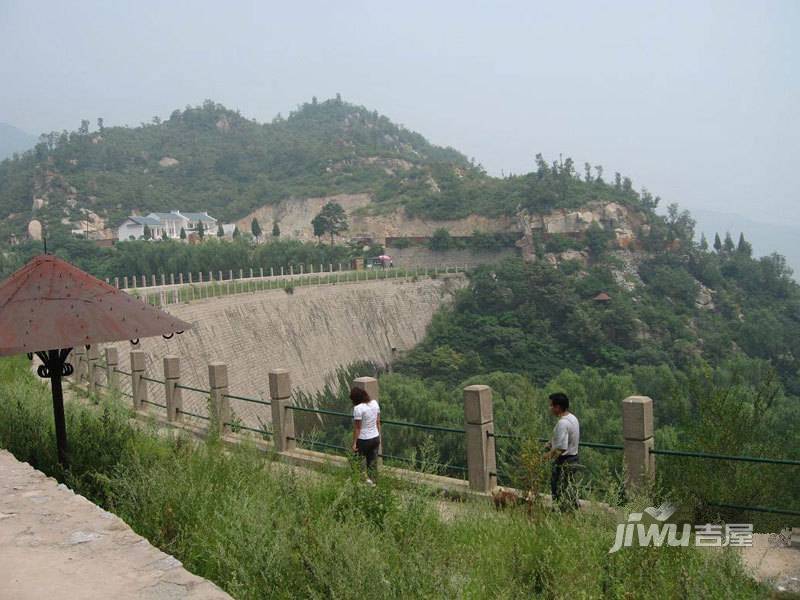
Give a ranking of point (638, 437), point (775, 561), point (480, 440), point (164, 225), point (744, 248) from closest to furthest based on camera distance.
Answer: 1. point (775, 561)
2. point (638, 437)
3. point (480, 440)
4. point (744, 248)
5. point (164, 225)

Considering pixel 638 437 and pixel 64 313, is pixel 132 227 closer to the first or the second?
pixel 64 313

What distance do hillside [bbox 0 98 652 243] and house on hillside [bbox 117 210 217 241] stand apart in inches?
168

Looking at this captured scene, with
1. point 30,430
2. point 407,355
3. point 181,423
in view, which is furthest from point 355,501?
point 407,355

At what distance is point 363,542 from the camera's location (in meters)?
4.18

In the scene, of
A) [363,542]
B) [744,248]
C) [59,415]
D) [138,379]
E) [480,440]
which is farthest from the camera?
[744,248]

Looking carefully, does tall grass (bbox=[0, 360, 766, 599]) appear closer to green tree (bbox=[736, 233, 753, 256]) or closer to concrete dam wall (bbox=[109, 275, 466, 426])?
concrete dam wall (bbox=[109, 275, 466, 426])

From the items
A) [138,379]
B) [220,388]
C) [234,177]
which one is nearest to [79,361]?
[138,379]

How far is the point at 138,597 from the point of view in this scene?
3525mm

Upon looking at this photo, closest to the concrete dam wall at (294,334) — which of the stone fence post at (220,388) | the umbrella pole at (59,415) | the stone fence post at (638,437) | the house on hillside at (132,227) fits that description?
→ the stone fence post at (220,388)

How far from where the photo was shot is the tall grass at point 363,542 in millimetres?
3938

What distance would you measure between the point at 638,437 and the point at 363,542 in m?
3.12

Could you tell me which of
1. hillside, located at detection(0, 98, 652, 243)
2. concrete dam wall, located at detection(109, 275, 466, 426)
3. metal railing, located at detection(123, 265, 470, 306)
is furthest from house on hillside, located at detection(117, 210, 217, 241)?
concrete dam wall, located at detection(109, 275, 466, 426)

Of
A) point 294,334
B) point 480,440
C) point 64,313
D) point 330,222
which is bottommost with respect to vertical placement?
point 294,334

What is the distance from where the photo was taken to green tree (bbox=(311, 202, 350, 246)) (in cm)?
7396
